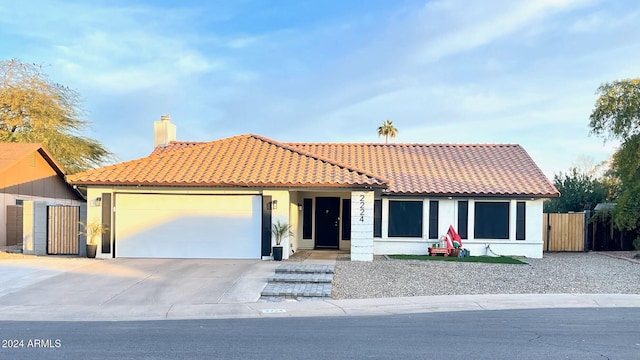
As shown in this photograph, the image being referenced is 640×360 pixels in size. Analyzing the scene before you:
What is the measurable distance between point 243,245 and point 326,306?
278 inches

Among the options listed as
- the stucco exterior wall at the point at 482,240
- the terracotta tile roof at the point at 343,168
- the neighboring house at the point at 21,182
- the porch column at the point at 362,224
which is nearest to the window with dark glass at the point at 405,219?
the stucco exterior wall at the point at 482,240

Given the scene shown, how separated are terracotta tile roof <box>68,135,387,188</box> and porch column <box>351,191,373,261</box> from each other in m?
0.47

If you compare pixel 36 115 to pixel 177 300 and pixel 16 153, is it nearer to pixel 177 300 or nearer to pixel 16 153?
pixel 16 153

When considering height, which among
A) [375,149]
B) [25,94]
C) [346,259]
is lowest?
[346,259]

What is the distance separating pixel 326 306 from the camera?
33.5 ft

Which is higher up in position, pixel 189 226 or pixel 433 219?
pixel 433 219

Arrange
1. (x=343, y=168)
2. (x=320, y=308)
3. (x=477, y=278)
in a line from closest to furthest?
1. (x=320, y=308)
2. (x=477, y=278)
3. (x=343, y=168)

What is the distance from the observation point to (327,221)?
21.1m

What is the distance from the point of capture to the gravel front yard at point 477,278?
470 inches

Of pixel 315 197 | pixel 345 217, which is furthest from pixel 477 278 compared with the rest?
pixel 315 197

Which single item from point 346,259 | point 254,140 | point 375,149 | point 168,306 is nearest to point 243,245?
point 346,259

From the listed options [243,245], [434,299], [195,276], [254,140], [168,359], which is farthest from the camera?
[254,140]

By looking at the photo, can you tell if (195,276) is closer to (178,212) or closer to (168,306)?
(168,306)

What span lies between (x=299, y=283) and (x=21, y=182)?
17.8m
